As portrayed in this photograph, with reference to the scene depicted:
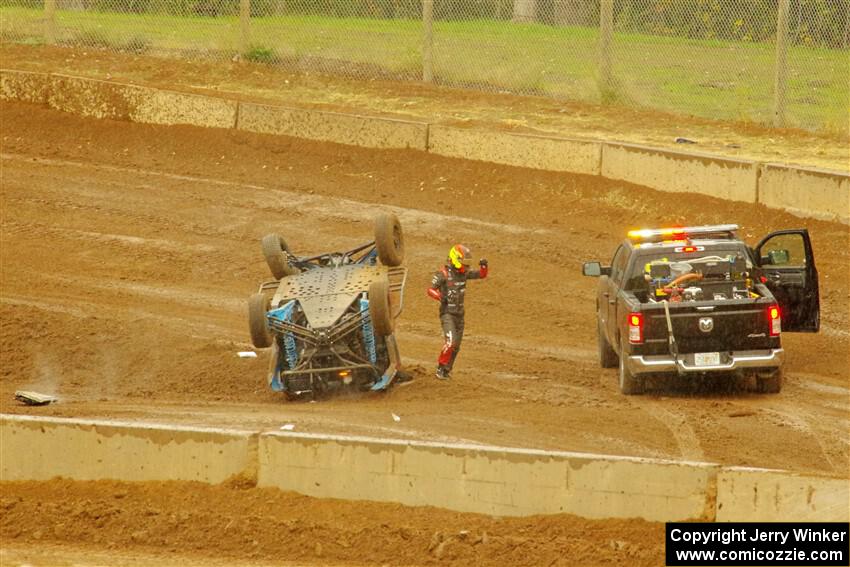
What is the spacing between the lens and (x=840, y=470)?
11.9 m

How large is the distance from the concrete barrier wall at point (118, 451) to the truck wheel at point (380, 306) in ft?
10.6

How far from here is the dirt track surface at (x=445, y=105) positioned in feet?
74.0

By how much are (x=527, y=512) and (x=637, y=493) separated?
830 millimetres

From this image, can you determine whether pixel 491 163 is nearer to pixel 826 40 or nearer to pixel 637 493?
pixel 826 40

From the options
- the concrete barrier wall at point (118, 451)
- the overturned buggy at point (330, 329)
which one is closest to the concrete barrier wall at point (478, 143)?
the overturned buggy at point (330, 329)

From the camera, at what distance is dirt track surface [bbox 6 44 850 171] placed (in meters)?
22.6

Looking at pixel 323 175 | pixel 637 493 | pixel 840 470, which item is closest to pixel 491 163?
pixel 323 175

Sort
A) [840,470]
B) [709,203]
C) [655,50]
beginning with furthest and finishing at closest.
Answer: [655,50], [709,203], [840,470]

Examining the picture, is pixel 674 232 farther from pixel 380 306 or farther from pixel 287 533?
pixel 287 533

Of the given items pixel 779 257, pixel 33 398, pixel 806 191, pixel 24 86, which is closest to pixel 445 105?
pixel 806 191

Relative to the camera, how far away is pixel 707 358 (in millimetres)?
13820

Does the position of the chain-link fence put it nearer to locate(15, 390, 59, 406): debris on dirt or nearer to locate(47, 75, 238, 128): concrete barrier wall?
locate(47, 75, 238, 128): concrete barrier wall

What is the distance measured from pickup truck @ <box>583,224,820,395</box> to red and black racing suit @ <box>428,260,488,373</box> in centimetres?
138

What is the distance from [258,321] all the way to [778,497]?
6.14 meters
